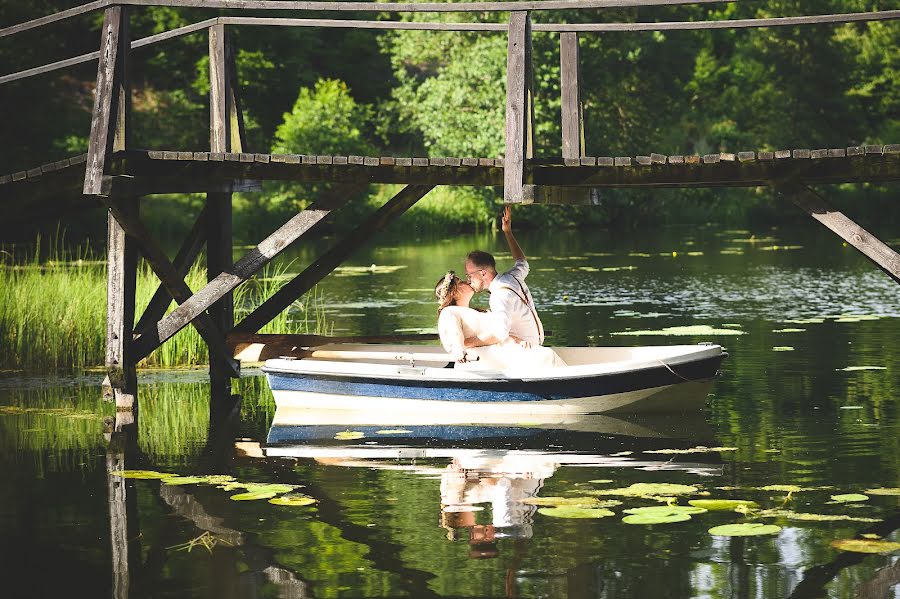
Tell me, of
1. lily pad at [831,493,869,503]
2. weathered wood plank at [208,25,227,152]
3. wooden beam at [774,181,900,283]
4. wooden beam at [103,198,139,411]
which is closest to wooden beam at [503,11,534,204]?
wooden beam at [774,181,900,283]

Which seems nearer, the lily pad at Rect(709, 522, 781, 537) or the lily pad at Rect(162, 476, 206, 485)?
the lily pad at Rect(709, 522, 781, 537)

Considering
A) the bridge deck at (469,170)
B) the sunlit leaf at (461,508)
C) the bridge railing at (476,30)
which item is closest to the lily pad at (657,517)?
the sunlit leaf at (461,508)

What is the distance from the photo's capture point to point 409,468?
365 inches

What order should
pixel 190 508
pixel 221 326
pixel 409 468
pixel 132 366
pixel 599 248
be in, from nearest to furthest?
pixel 190 508 < pixel 409 468 < pixel 132 366 < pixel 221 326 < pixel 599 248

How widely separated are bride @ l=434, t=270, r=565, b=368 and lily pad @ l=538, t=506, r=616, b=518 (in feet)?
11.2

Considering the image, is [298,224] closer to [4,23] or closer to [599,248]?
[599,248]

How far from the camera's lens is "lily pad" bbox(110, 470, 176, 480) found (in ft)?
30.1

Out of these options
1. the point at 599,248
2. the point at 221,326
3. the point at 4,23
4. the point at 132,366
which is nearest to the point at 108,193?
the point at 132,366

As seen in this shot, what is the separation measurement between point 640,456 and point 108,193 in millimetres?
4505

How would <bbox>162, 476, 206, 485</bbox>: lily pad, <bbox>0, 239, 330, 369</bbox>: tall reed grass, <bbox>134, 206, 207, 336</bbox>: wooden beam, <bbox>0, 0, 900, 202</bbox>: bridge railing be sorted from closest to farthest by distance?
1. <bbox>162, 476, 206, 485</bbox>: lily pad
2. <bbox>0, 0, 900, 202</bbox>: bridge railing
3. <bbox>134, 206, 207, 336</bbox>: wooden beam
4. <bbox>0, 239, 330, 369</bbox>: tall reed grass

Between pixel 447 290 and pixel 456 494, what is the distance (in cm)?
333

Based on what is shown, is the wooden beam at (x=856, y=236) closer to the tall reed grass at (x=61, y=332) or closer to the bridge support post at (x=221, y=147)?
the bridge support post at (x=221, y=147)

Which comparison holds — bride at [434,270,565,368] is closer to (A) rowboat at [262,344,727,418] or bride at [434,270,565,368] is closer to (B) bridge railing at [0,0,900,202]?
(A) rowboat at [262,344,727,418]

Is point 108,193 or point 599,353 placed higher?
point 108,193
